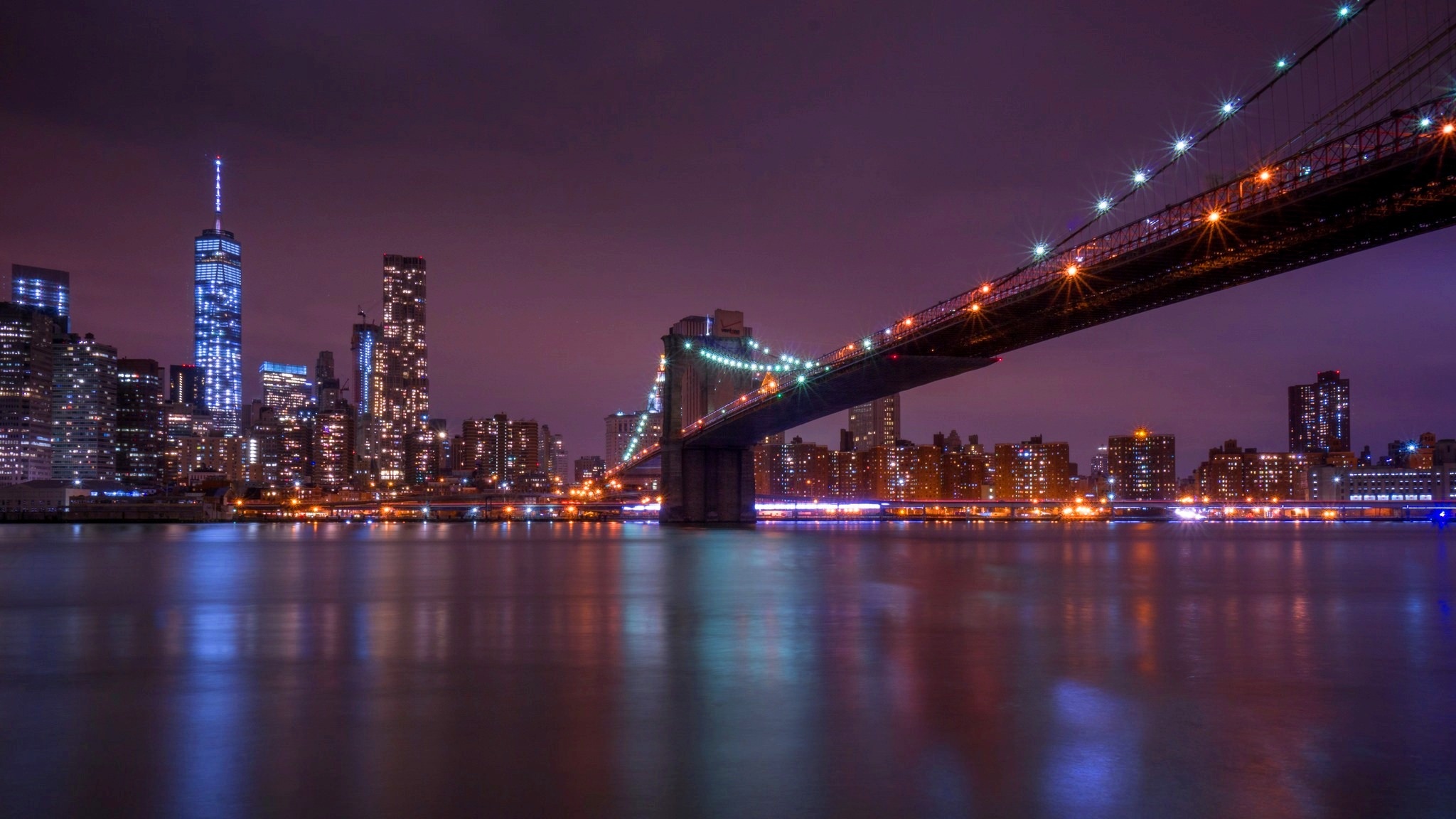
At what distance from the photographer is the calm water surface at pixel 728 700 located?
292 inches

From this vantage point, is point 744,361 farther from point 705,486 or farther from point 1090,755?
point 1090,755

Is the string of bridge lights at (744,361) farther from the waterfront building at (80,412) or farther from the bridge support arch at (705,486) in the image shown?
the waterfront building at (80,412)

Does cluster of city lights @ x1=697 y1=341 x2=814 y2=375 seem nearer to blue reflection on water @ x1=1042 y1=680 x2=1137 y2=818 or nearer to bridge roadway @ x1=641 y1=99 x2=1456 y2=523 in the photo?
bridge roadway @ x1=641 y1=99 x2=1456 y2=523

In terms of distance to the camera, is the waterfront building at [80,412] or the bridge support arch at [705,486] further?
the waterfront building at [80,412]

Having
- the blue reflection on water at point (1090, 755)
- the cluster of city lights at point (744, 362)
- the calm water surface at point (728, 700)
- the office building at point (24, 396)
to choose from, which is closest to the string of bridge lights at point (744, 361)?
the cluster of city lights at point (744, 362)


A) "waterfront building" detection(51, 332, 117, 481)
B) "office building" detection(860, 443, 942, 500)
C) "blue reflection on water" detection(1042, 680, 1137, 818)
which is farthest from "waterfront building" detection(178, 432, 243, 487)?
"blue reflection on water" detection(1042, 680, 1137, 818)

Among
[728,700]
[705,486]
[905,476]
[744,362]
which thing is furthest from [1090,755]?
[905,476]

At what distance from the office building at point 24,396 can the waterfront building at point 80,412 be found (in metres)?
4.42

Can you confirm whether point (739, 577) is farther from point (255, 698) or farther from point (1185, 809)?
point (1185, 809)

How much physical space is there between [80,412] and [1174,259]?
580ft

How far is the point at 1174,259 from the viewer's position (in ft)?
107

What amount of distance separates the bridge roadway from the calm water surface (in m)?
9.39

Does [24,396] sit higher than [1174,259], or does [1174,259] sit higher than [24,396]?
[24,396]

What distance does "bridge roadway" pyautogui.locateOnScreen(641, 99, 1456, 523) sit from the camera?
24.5m
